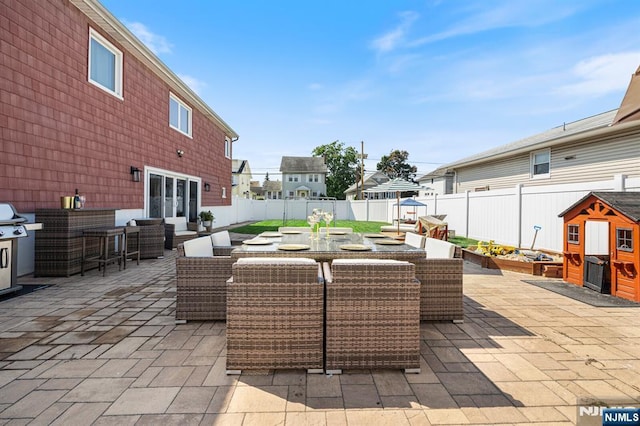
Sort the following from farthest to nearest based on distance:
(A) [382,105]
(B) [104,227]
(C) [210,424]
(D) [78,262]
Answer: (A) [382,105], (B) [104,227], (D) [78,262], (C) [210,424]

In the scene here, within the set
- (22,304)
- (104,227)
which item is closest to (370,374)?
(22,304)

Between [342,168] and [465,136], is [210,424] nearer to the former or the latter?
[465,136]

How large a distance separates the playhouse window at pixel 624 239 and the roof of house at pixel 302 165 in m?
28.1

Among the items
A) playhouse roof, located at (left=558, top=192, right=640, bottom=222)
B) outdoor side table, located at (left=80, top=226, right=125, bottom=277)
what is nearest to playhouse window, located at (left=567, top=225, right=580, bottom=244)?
playhouse roof, located at (left=558, top=192, right=640, bottom=222)

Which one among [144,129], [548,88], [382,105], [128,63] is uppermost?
[382,105]

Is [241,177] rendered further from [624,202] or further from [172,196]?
[624,202]

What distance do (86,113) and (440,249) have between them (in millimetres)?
6504

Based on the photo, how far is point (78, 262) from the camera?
201 inches

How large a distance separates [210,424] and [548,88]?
13189mm

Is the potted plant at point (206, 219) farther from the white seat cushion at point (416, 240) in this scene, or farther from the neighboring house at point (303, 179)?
the neighboring house at point (303, 179)

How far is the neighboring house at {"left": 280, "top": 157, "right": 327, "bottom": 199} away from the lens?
31.7m

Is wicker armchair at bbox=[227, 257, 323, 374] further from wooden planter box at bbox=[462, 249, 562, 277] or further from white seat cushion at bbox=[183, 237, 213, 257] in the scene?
wooden planter box at bbox=[462, 249, 562, 277]

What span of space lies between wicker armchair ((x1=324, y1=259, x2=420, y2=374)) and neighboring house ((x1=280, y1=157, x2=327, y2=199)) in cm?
2957

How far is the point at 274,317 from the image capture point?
6.89 ft
